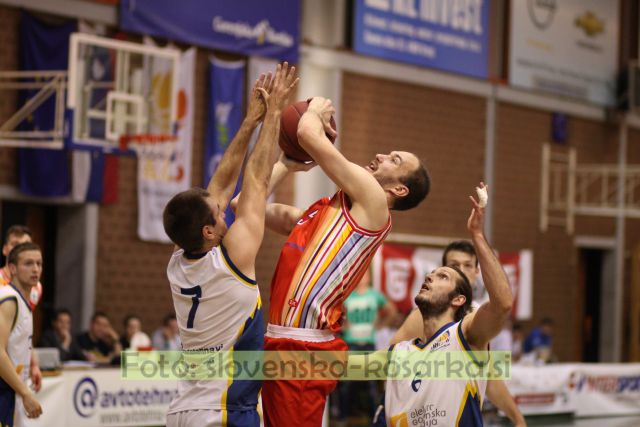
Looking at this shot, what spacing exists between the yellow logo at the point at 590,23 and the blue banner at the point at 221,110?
→ 8.04 meters

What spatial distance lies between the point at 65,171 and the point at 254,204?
8185 mm

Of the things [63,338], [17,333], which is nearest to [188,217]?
[17,333]

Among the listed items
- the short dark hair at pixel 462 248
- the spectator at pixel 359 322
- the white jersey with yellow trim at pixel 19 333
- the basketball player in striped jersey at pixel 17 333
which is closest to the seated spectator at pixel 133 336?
the spectator at pixel 359 322

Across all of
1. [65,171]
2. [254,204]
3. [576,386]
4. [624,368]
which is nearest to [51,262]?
[65,171]

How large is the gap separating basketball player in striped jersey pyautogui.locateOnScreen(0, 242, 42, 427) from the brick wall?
5.34m

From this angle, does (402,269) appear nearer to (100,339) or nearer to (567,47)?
(100,339)

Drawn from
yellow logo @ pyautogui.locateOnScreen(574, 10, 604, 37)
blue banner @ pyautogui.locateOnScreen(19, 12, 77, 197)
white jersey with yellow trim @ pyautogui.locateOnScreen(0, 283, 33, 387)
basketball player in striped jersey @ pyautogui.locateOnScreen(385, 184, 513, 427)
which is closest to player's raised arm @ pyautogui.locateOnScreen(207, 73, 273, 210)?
basketball player in striped jersey @ pyautogui.locateOnScreen(385, 184, 513, 427)

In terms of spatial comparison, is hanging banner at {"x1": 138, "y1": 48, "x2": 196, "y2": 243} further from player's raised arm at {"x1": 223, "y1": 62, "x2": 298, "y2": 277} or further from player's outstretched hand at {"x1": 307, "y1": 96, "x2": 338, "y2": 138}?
A: player's raised arm at {"x1": 223, "y1": 62, "x2": 298, "y2": 277}

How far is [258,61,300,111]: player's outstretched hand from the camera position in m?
4.27

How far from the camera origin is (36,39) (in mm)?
11664

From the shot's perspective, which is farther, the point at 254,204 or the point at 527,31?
the point at 527,31

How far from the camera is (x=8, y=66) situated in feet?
37.9

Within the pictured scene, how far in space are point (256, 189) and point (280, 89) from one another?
45cm

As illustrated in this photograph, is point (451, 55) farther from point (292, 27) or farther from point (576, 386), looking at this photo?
point (576, 386)
